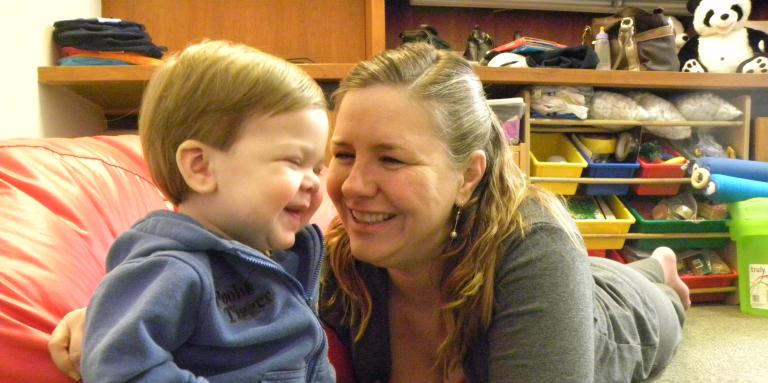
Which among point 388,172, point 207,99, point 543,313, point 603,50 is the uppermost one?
point 603,50

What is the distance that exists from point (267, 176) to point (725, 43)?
2.13m

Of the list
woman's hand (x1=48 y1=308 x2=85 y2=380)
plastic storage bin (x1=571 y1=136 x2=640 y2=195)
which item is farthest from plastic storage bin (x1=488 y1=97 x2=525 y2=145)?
woman's hand (x1=48 y1=308 x2=85 y2=380)

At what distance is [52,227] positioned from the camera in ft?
2.72

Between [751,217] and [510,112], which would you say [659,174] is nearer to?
[751,217]

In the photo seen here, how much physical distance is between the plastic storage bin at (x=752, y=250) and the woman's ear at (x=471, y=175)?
4.60 ft

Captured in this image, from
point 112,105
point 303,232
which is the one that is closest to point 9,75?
point 112,105

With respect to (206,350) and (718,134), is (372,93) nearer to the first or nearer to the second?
(206,350)

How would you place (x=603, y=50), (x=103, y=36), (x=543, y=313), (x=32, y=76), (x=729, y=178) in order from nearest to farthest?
(x=543, y=313) < (x=32, y=76) < (x=103, y=36) < (x=729, y=178) < (x=603, y=50)

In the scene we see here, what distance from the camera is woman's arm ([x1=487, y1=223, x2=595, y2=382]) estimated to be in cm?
88

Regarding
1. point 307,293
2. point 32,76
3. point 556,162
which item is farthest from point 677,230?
point 32,76

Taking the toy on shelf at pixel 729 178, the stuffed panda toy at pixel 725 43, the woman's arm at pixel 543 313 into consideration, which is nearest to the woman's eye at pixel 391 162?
the woman's arm at pixel 543 313

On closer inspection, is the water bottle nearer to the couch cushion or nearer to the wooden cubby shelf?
the wooden cubby shelf

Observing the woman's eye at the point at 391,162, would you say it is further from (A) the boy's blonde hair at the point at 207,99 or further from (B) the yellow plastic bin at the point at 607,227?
(B) the yellow plastic bin at the point at 607,227

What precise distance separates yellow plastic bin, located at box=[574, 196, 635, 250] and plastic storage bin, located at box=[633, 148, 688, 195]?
0.35 ft
